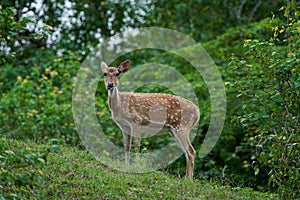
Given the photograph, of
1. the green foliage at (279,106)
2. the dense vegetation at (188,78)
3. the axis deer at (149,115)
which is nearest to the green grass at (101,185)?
the dense vegetation at (188,78)

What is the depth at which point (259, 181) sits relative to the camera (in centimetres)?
1494

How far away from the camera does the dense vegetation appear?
8.45 metres

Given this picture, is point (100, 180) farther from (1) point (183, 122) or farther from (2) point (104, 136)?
(2) point (104, 136)

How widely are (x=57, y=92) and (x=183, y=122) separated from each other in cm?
524

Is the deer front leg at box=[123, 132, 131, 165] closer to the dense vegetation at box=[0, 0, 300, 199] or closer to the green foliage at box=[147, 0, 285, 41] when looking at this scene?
the dense vegetation at box=[0, 0, 300, 199]

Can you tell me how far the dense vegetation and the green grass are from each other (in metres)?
0.11

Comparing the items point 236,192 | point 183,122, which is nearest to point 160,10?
point 183,122

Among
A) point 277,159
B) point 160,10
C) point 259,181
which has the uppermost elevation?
point 160,10

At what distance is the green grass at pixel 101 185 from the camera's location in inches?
317

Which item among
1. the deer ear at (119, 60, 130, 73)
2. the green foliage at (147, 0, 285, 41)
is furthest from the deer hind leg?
the green foliage at (147, 0, 285, 41)

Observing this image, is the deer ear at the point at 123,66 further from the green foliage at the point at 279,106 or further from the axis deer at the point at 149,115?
the green foliage at the point at 279,106

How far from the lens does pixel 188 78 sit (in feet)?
52.4

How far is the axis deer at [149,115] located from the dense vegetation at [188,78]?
64cm

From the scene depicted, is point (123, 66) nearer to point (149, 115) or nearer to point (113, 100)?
point (113, 100)
